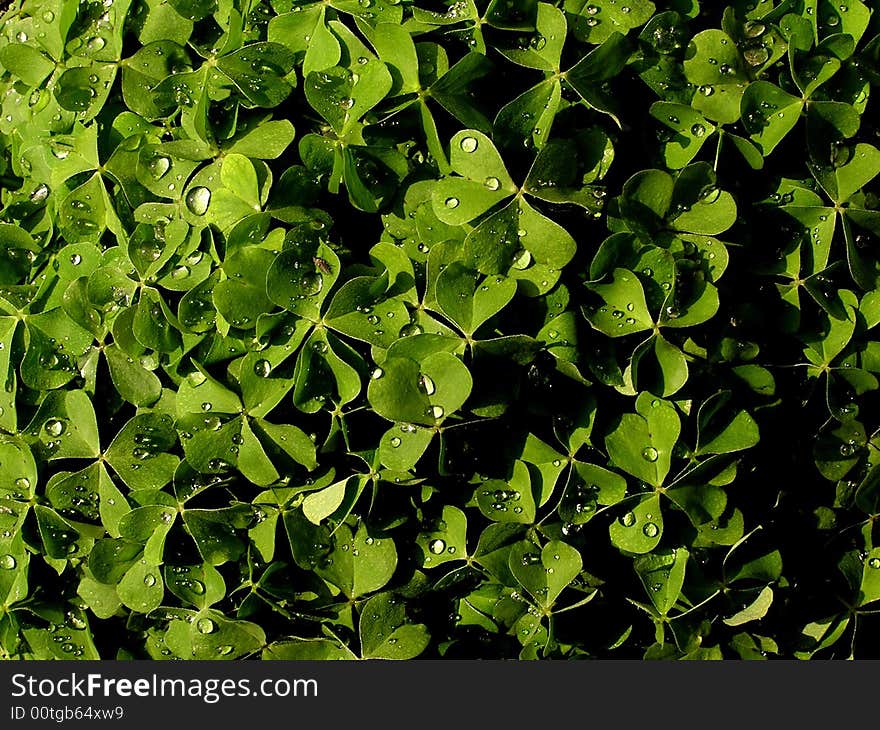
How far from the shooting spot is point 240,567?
1.89m

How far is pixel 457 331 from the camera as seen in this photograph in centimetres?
166

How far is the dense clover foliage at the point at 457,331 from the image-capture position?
→ 1.67 metres

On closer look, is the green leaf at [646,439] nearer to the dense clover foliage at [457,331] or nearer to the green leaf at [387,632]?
the dense clover foliage at [457,331]

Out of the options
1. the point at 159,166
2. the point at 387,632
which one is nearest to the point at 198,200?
the point at 159,166

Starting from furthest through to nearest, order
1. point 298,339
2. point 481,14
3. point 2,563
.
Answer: point 2,563, point 481,14, point 298,339

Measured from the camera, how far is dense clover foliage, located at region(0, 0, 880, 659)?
1.67 metres

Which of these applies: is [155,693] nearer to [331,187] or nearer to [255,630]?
[255,630]

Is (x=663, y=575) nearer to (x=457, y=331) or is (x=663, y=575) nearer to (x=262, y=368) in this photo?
(x=457, y=331)

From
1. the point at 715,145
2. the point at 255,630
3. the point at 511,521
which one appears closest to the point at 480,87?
the point at 715,145

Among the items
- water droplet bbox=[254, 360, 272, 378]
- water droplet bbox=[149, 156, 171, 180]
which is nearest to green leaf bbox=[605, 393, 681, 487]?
water droplet bbox=[254, 360, 272, 378]

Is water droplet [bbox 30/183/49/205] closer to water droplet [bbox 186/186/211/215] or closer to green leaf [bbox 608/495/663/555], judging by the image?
water droplet [bbox 186/186/211/215]

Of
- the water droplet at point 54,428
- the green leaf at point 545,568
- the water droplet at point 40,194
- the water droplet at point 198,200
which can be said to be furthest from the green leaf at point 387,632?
the water droplet at point 40,194

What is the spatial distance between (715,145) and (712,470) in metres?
0.66

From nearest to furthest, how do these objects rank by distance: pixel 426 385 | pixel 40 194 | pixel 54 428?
pixel 426 385 → pixel 54 428 → pixel 40 194
